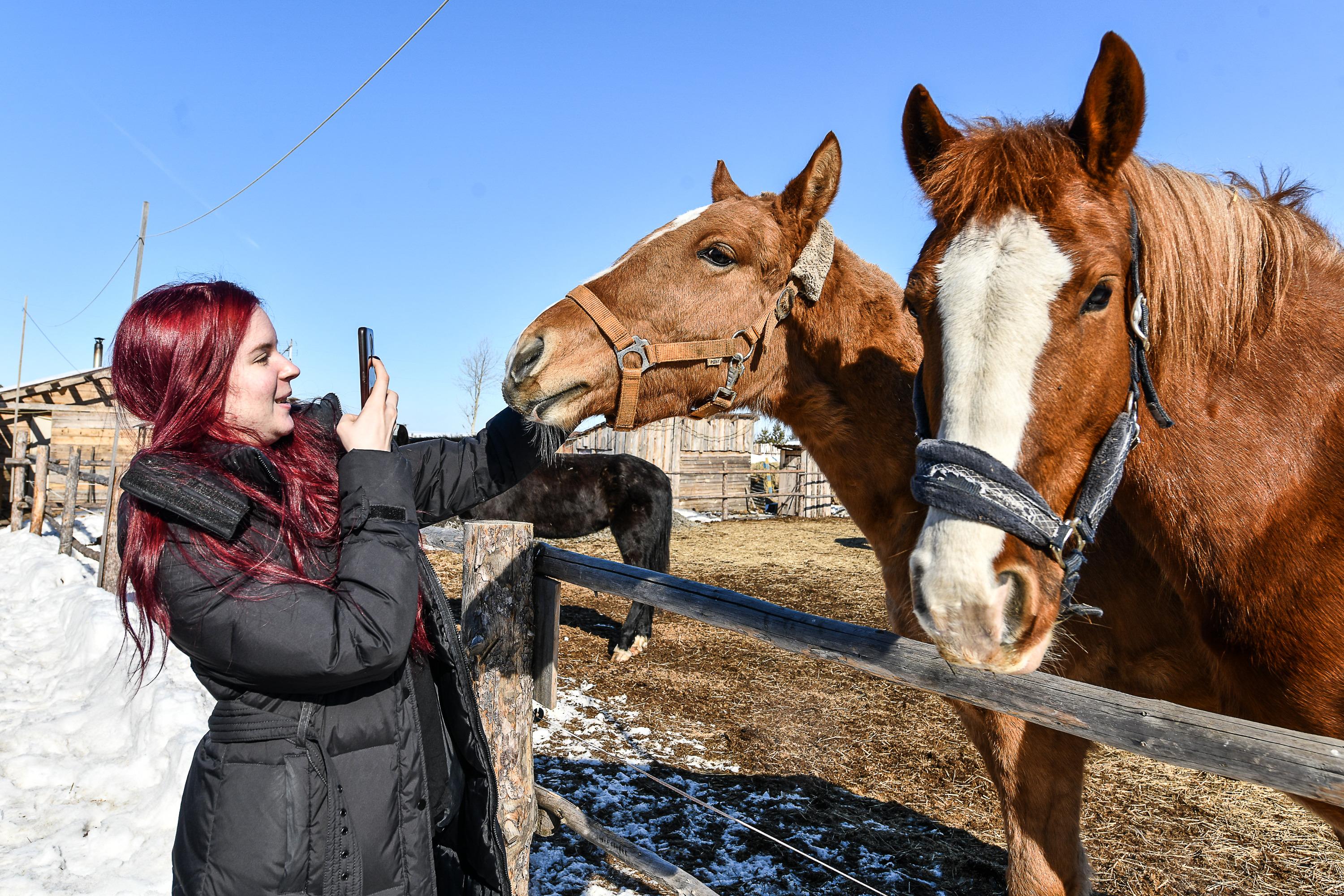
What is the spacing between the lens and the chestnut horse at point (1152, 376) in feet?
4.36

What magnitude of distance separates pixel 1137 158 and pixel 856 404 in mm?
1104

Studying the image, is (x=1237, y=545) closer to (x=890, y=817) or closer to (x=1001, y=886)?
(x=1001, y=886)

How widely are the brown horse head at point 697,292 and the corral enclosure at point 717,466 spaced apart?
15804 millimetres

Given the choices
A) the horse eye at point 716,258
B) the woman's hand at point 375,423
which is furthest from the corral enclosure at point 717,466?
the woman's hand at point 375,423

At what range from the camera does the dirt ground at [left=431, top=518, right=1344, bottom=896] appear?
341cm

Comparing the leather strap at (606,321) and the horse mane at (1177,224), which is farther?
the leather strap at (606,321)

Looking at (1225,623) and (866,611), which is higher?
(1225,623)

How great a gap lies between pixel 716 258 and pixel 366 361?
125 centimetres

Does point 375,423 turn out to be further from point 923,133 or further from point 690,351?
point 923,133

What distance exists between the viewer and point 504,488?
2.41 meters

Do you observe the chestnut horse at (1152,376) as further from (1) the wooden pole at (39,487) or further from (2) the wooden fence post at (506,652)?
(1) the wooden pole at (39,487)

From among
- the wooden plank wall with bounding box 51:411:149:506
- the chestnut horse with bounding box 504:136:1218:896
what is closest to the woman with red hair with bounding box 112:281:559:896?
the chestnut horse with bounding box 504:136:1218:896

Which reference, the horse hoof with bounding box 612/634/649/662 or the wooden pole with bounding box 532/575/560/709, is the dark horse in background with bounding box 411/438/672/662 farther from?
the wooden pole with bounding box 532/575/560/709

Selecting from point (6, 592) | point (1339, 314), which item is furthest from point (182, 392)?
point (6, 592)
